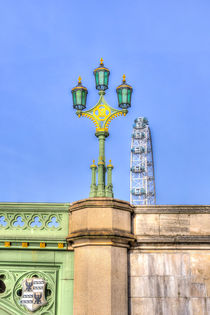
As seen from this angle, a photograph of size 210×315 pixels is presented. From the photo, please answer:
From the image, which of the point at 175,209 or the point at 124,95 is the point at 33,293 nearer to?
the point at 175,209

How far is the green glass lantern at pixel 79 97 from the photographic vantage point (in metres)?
13.8

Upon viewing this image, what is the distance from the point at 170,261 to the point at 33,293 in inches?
135

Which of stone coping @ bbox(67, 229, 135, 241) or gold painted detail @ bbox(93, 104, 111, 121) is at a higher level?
gold painted detail @ bbox(93, 104, 111, 121)

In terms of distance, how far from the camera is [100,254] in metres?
10.8

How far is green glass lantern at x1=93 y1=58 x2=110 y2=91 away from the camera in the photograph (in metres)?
13.7

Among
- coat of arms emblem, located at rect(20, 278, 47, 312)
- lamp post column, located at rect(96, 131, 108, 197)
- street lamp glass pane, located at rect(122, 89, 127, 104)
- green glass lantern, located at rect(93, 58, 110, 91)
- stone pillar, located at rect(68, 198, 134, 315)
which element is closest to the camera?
stone pillar, located at rect(68, 198, 134, 315)

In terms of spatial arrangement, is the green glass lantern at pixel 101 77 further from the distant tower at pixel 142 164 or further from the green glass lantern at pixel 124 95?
the distant tower at pixel 142 164

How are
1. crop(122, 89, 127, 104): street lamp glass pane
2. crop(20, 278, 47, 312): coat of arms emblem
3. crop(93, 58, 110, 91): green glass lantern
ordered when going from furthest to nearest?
1. crop(93, 58, 110, 91): green glass lantern
2. crop(122, 89, 127, 104): street lamp glass pane
3. crop(20, 278, 47, 312): coat of arms emblem

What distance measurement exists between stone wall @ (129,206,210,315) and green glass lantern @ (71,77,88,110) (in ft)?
13.1

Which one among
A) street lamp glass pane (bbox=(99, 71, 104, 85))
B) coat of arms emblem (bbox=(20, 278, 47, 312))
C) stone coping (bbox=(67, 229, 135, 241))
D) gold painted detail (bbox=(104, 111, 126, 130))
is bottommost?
coat of arms emblem (bbox=(20, 278, 47, 312))

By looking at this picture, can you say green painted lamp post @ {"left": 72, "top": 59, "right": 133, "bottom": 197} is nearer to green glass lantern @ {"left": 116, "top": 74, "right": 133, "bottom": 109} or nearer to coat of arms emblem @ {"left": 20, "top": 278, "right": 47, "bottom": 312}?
green glass lantern @ {"left": 116, "top": 74, "right": 133, "bottom": 109}

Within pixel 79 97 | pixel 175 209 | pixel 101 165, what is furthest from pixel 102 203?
pixel 79 97

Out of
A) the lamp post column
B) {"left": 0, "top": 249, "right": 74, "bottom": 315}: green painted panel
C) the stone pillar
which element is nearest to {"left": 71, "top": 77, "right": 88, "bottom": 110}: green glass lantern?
the lamp post column

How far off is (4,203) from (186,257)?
480cm
